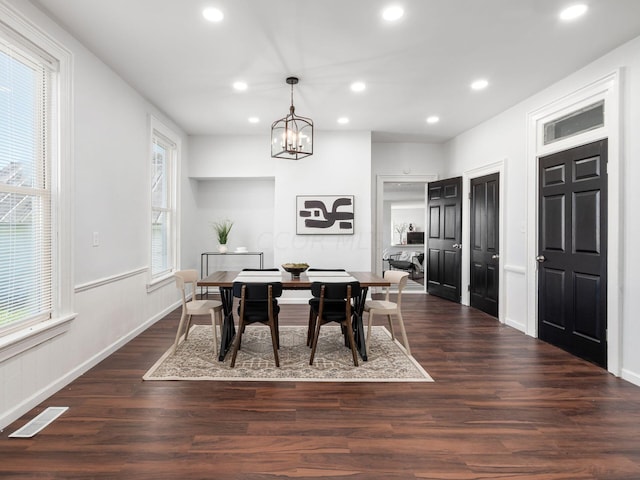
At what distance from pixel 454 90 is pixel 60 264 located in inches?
165

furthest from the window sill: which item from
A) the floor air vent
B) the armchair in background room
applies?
the armchair in background room

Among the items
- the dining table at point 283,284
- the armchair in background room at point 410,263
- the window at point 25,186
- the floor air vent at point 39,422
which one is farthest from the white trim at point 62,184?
the armchair in background room at point 410,263

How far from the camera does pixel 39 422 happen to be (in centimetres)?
221

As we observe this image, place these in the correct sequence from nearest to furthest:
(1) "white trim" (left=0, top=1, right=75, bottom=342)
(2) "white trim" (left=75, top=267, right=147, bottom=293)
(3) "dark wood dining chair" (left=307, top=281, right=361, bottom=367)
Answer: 1. (1) "white trim" (left=0, top=1, right=75, bottom=342)
2. (2) "white trim" (left=75, top=267, right=147, bottom=293)
3. (3) "dark wood dining chair" (left=307, top=281, right=361, bottom=367)

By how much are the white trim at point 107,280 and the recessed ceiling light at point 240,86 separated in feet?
7.65

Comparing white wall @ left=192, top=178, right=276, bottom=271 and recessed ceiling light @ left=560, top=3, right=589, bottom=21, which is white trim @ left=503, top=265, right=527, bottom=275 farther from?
white wall @ left=192, top=178, right=276, bottom=271

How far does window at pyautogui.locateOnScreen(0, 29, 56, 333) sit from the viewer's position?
2.29 m

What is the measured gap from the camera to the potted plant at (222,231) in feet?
20.3

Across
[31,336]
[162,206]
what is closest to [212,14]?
[31,336]

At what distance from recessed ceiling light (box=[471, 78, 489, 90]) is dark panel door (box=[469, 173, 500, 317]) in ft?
4.42

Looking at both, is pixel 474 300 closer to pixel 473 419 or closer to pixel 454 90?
pixel 454 90

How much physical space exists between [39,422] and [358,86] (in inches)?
156

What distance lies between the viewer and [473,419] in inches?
90.4

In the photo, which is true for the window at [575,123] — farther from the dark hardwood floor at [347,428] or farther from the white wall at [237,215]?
the white wall at [237,215]
